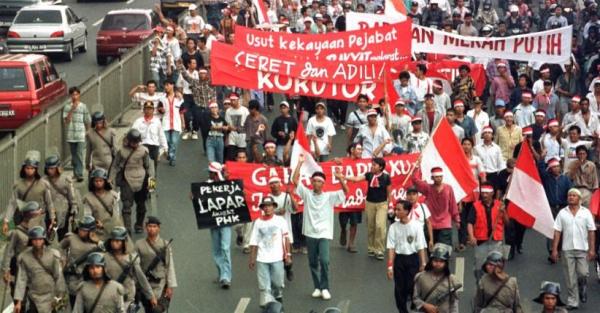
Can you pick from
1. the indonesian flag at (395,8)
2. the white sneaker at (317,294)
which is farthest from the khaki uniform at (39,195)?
the indonesian flag at (395,8)

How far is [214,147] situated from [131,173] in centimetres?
325

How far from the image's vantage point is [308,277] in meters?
22.4

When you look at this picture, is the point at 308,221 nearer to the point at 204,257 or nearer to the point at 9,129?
the point at 204,257

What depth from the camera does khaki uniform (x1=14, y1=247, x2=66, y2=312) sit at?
60.8ft

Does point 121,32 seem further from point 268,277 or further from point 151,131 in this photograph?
point 268,277

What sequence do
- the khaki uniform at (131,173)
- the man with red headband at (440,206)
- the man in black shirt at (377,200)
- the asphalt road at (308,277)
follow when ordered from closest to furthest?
the asphalt road at (308,277)
the man with red headband at (440,206)
the man in black shirt at (377,200)
the khaki uniform at (131,173)

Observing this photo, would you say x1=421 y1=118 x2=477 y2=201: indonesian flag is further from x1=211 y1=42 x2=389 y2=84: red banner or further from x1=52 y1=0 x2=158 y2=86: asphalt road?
x1=52 y1=0 x2=158 y2=86: asphalt road

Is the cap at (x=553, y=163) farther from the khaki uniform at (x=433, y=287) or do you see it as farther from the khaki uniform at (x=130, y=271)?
the khaki uniform at (x=130, y=271)

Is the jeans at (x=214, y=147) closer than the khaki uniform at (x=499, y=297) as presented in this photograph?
No

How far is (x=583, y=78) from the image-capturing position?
32.4 m

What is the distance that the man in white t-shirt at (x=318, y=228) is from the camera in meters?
21.3

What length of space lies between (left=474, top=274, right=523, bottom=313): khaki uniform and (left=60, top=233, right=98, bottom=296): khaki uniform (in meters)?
4.27

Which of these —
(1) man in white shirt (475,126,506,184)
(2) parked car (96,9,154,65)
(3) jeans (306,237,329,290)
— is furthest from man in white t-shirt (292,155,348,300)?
(2) parked car (96,9,154,65)

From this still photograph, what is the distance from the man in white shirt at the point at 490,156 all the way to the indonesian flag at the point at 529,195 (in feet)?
8.70
